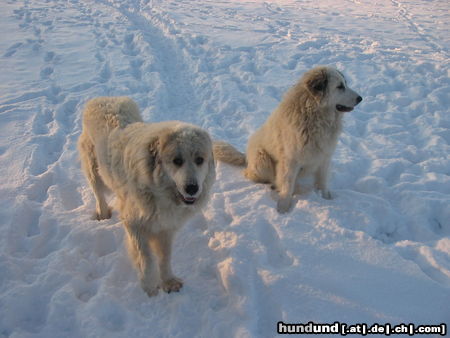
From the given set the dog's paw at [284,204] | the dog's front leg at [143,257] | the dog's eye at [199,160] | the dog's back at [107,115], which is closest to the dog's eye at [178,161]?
the dog's eye at [199,160]

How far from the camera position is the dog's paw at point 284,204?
403 centimetres

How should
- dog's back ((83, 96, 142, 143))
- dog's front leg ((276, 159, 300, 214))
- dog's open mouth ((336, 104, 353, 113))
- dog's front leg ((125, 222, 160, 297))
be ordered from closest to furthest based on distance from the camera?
dog's front leg ((125, 222, 160, 297))
dog's back ((83, 96, 142, 143))
dog's open mouth ((336, 104, 353, 113))
dog's front leg ((276, 159, 300, 214))

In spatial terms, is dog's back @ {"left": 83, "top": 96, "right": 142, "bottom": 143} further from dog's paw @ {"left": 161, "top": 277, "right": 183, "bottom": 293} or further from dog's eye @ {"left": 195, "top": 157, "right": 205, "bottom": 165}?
dog's paw @ {"left": 161, "top": 277, "right": 183, "bottom": 293}

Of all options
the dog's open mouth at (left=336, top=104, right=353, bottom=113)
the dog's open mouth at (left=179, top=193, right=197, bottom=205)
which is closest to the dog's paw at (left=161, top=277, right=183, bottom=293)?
the dog's open mouth at (left=179, top=193, right=197, bottom=205)

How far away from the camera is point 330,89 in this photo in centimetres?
390

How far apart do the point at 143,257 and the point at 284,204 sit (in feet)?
6.27

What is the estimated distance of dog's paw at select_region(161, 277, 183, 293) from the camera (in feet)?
9.87

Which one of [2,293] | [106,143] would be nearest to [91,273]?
[2,293]

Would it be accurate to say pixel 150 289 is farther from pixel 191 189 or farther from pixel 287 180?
pixel 287 180

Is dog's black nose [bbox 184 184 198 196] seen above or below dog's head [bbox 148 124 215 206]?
below

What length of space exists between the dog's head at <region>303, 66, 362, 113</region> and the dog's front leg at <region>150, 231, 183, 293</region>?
237 cm

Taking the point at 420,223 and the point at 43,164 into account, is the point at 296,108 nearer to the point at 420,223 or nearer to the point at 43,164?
the point at 420,223

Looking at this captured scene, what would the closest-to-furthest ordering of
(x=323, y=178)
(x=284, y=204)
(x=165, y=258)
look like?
(x=165, y=258), (x=284, y=204), (x=323, y=178)

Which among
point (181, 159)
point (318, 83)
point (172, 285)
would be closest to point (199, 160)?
point (181, 159)
